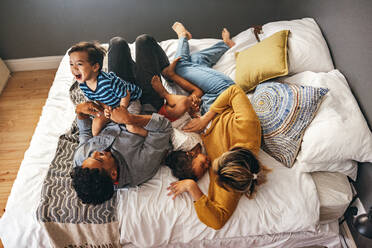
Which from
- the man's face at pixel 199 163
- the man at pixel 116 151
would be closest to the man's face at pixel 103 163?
the man at pixel 116 151

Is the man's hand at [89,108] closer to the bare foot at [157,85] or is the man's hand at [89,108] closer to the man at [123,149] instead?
the man at [123,149]

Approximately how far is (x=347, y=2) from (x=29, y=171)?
6.18ft

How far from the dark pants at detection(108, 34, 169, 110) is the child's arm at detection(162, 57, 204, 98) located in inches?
2.3

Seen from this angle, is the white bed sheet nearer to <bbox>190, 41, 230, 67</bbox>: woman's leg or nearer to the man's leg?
the man's leg

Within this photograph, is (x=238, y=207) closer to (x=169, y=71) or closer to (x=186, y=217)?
(x=186, y=217)

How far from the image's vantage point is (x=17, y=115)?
2.25 m

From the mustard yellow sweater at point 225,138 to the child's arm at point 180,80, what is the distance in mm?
224

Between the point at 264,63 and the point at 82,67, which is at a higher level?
the point at 82,67

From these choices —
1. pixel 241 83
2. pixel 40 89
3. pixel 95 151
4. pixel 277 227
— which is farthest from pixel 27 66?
pixel 277 227

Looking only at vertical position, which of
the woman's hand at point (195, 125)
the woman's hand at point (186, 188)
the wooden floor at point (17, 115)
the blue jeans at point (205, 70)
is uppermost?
the blue jeans at point (205, 70)

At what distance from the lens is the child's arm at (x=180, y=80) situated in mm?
1658

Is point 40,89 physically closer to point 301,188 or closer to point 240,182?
point 240,182

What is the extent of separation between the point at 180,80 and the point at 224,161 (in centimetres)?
71

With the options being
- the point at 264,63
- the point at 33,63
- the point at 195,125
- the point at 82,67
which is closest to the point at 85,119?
the point at 82,67
